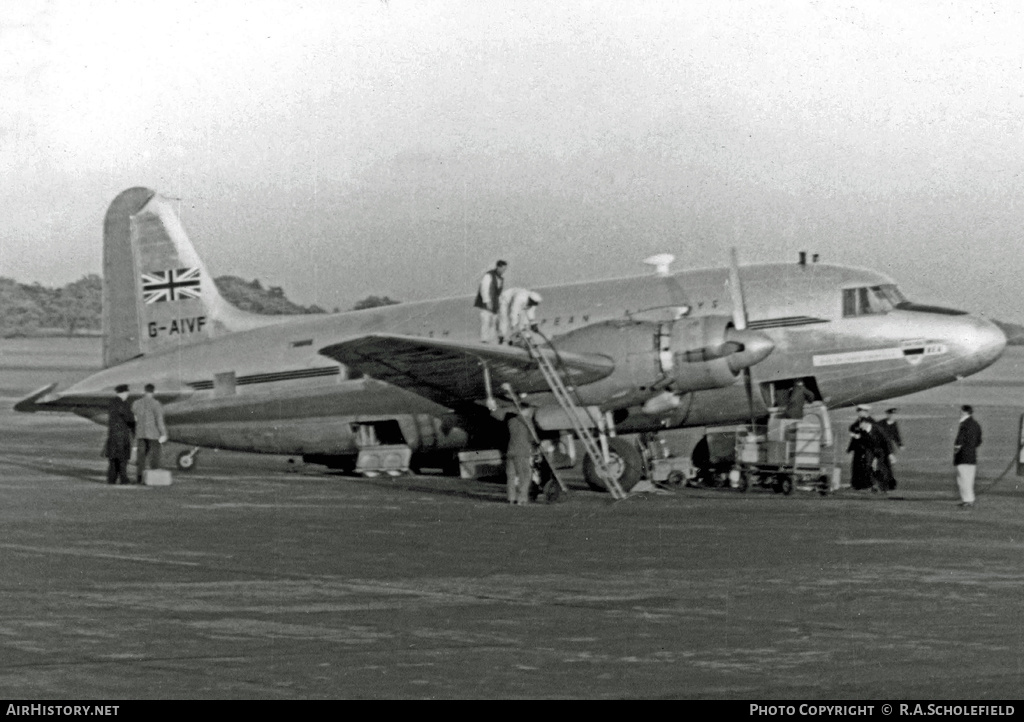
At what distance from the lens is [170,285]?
30.4 metres

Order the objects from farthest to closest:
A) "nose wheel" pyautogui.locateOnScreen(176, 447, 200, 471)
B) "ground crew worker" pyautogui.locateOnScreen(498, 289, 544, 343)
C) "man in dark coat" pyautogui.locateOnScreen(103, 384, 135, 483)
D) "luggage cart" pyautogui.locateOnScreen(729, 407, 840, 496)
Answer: "nose wheel" pyautogui.locateOnScreen(176, 447, 200, 471)
"man in dark coat" pyautogui.locateOnScreen(103, 384, 135, 483)
"luggage cart" pyautogui.locateOnScreen(729, 407, 840, 496)
"ground crew worker" pyautogui.locateOnScreen(498, 289, 544, 343)

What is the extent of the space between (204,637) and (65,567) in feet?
14.7

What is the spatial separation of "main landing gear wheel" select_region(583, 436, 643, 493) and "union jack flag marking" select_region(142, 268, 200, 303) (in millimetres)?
9262

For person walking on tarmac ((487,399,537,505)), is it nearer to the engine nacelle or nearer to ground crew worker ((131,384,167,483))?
the engine nacelle

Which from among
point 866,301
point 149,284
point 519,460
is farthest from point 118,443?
point 866,301

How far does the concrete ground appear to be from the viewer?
1027cm

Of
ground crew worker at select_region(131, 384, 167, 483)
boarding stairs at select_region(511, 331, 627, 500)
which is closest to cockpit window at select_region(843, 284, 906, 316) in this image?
boarding stairs at select_region(511, 331, 627, 500)

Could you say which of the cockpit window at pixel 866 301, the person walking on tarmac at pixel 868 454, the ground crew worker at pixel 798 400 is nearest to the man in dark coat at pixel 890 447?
the person walking on tarmac at pixel 868 454

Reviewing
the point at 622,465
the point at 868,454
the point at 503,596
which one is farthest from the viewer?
the point at 868,454

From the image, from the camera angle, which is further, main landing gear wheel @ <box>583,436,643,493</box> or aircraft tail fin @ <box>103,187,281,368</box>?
aircraft tail fin @ <box>103,187,281,368</box>

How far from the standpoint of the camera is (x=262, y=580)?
585 inches

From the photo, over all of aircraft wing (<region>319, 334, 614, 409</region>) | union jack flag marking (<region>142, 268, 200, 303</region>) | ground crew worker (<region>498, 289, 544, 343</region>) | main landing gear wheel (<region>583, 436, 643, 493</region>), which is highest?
union jack flag marking (<region>142, 268, 200, 303</region>)

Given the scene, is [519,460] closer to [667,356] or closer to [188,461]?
[667,356]

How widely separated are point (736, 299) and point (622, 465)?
10.9 ft
